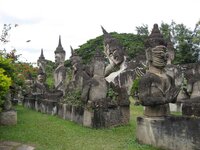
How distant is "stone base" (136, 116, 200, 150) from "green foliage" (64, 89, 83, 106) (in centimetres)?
409

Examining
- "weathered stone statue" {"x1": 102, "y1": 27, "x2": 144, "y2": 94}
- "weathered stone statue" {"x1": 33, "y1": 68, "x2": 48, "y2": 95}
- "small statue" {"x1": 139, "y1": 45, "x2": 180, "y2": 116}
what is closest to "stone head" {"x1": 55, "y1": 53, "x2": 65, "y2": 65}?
"weathered stone statue" {"x1": 33, "y1": 68, "x2": 48, "y2": 95}

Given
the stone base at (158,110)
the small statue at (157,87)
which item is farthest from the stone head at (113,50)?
the stone base at (158,110)

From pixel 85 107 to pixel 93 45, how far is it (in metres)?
37.2

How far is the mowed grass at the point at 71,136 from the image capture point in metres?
7.56

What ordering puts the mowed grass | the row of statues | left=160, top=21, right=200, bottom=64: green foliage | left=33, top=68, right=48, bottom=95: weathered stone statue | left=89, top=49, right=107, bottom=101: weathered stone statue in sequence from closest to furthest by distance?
the row of statues < the mowed grass < left=89, top=49, right=107, bottom=101: weathered stone statue < left=33, top=68, right=48, bottom=95: weathered stone statue < left=160, top=21, right=200, bottom=64: green foliage

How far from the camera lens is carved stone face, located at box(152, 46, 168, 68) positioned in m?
7.41

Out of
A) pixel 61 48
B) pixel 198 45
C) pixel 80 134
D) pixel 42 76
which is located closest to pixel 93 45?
pixel 198 45

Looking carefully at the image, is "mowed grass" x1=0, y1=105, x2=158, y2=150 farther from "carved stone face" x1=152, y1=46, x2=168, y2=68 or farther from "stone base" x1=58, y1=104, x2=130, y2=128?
"carved stone face" x1=152, y1=46, x2=168, y2=68

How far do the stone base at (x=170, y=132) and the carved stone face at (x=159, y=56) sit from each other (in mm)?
1298

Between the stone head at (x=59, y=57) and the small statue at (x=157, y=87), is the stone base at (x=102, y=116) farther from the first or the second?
the stone head at (x=59, y=57)

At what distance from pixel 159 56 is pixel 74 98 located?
525 cm

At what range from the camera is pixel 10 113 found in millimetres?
10844

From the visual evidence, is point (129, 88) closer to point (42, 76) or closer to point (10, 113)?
point (42, 76)

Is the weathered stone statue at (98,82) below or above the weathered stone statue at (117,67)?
below
